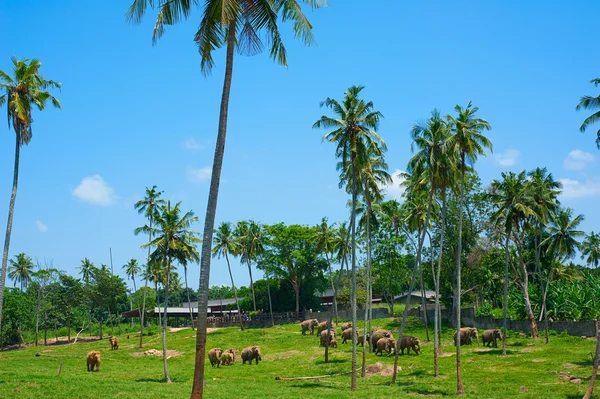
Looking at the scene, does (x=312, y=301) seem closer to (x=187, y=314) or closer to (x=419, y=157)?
(x=187, y=314)

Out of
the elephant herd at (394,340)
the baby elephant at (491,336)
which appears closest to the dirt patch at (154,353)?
the elephant herd at (394,340)

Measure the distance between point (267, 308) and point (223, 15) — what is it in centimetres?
8907

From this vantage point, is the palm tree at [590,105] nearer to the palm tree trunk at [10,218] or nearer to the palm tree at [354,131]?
the palm tree at [354,131]

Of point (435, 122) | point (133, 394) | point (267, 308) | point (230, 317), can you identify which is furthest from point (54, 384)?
point (267, 308)

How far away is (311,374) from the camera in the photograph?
4341 cm

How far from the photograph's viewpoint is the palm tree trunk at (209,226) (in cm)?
1697

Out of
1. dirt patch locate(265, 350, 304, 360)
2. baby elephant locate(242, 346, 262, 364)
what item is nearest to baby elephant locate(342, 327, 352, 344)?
dirt patch locate(265, 350, 304, 360)

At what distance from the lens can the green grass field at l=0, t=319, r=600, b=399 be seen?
3234 centimetres

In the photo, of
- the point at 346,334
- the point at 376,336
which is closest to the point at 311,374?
the point at 376,336

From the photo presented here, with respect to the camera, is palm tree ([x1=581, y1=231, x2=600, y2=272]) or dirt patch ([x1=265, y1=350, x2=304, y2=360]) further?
palm tree ([x1=581, y1=231, x2=600, y2=272])

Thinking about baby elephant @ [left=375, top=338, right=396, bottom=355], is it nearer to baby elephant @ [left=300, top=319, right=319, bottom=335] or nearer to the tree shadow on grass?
the tree shadow on grass

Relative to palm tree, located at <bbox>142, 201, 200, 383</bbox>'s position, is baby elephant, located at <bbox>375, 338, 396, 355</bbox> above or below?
below

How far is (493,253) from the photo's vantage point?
69.6m

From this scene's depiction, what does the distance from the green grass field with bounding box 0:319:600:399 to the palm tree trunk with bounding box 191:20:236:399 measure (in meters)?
14.8
